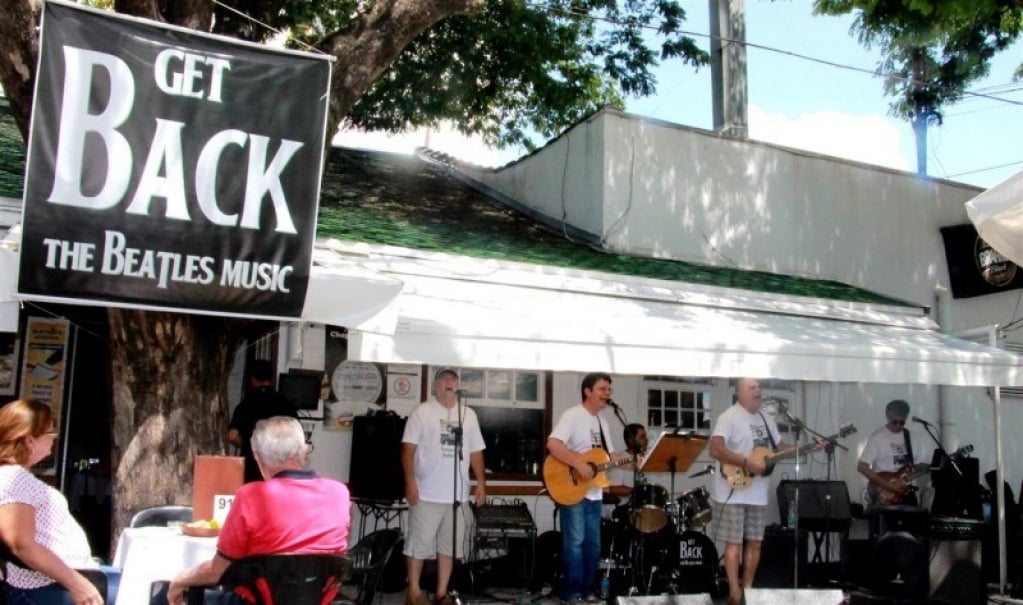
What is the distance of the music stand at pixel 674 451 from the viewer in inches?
328

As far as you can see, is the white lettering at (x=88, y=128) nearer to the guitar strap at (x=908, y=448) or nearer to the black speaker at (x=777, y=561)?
the black speaker at (x=777, y=561)

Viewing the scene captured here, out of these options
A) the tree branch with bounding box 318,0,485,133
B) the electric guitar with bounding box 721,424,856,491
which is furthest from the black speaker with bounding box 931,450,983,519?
the tree branch with bounding box 318,0,485,133

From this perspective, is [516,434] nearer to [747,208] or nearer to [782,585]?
[782,585]

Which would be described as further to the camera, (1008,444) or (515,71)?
(515,71)

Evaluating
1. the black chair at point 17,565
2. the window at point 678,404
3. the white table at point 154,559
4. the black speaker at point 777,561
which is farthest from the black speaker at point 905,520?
the black chair at point 17,565

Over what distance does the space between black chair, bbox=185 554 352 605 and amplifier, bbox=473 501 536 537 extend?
4048 mm

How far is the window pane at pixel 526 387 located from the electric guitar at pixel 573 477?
1.81 meters

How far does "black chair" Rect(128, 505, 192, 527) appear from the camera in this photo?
564cm

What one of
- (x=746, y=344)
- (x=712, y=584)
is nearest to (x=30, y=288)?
(x=746, y=344)

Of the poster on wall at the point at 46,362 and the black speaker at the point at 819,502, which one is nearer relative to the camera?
the poster on wall at the point at 46,362

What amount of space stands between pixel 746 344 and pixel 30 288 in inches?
188

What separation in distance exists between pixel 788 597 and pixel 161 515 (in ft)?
11.5

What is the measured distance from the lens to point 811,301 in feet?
32.6

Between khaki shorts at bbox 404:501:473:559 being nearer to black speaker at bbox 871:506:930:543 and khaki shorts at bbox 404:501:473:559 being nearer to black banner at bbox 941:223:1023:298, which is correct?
black speaker at bbox 871:506:930:543
